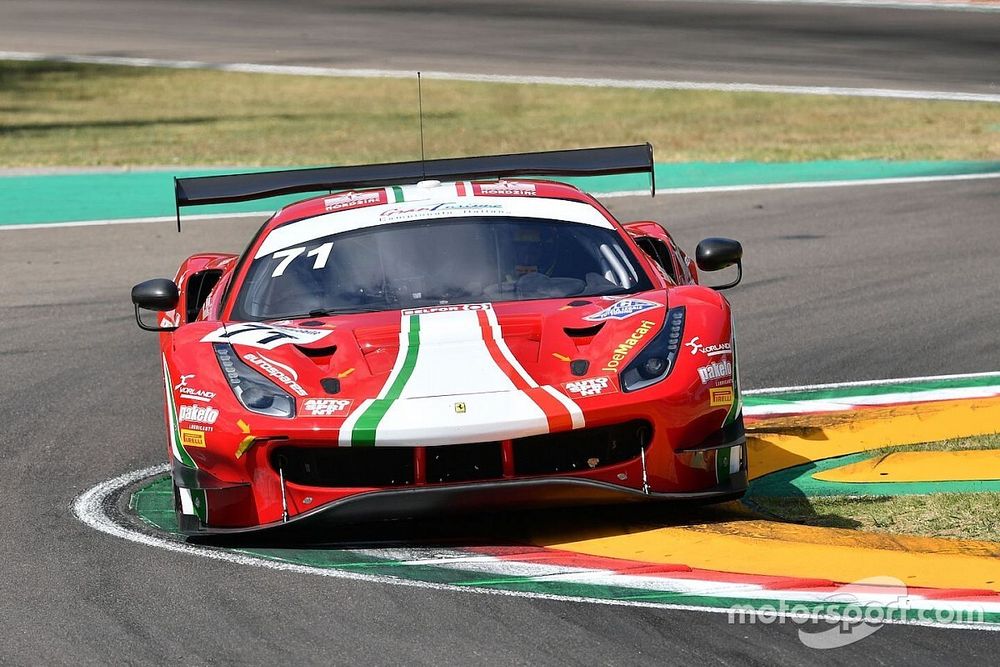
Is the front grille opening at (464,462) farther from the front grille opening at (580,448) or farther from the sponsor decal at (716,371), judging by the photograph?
the sponsor decal at (716,371)

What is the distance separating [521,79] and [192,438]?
55.5 feet

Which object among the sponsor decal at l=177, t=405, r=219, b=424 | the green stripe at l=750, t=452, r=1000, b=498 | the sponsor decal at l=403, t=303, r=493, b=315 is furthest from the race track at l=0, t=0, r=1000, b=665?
the green stripe at l=750, t=452, r=1000, b=498

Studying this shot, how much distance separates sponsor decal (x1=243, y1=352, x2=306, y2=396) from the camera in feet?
19.0

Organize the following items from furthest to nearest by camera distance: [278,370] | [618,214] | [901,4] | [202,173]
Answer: [901,4] < [202,173] < [618,214] < [278,370]

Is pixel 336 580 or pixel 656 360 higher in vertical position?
pixel 656 360

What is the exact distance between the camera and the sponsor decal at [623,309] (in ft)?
20.3

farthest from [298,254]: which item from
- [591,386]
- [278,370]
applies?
[591,386]

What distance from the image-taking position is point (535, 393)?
5633 millimetres

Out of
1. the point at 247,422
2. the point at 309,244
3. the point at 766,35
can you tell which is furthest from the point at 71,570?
the point at 766,35

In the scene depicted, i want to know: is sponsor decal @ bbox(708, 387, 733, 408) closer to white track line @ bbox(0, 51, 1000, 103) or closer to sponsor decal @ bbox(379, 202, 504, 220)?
sponsor decal @ bbox(379, 202, 504, 220)

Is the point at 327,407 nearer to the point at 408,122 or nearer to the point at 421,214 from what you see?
the point at 421,214

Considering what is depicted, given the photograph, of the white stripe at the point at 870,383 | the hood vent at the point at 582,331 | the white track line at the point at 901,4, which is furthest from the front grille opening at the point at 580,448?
the white track line at the point at 901,4

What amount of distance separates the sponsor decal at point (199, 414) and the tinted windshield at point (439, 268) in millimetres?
805

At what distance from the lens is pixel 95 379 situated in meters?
8.99
